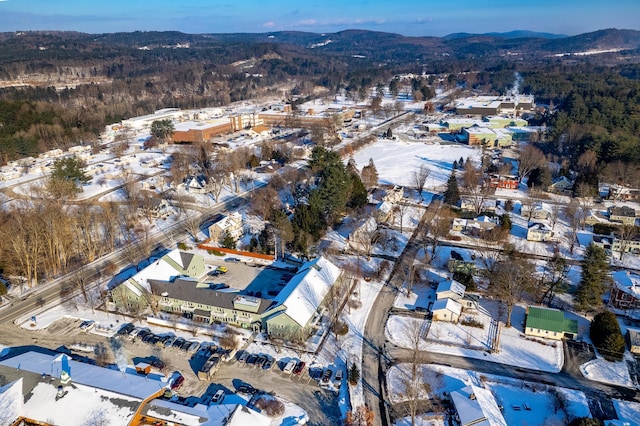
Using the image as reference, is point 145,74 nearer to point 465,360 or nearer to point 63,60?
point 63,60

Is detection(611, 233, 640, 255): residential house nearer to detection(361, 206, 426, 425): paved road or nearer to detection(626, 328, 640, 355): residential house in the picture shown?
detection(626, 328, 640, 355): residential house

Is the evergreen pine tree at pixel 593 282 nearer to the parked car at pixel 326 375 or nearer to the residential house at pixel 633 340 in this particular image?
the residential house at pixel 633 340

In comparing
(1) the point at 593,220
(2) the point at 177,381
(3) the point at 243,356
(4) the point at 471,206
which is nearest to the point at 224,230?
(3) the point at 243,356

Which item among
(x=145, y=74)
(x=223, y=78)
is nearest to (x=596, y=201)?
(x=223, y=78)

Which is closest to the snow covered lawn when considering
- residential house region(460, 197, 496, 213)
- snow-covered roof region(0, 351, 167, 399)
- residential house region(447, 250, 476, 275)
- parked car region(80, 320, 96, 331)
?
residential house region(447, 250, 476, 275)

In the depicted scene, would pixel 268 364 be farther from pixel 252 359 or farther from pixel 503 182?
pixel 503 182

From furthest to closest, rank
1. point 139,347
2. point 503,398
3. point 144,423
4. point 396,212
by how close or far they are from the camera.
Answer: point 396,212
point 139,347
point 503,398
point 144,423

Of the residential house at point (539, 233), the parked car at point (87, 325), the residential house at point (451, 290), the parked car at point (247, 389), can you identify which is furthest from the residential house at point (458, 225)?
the parked car at point (87, 325)
